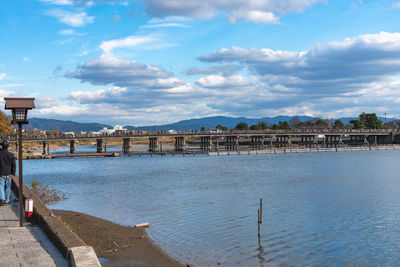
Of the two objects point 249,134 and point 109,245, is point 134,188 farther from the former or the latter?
point 249,134

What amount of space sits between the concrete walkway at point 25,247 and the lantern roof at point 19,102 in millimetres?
4449

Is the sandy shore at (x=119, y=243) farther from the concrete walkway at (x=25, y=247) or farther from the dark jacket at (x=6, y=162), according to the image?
the dark jacket at (x=6, y=162)

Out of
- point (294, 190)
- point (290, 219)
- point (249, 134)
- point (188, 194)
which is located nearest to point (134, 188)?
point (188, 194)

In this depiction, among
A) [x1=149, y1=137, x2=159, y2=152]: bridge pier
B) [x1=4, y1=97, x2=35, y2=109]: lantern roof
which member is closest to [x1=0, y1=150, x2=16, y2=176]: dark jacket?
[x1=4, y1=97, x2=35, y2=109]: lantern roof

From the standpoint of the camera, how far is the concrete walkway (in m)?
10.4

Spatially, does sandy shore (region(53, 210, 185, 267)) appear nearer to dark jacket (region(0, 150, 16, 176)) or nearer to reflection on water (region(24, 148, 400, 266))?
reflection on water (region(24, 148, 400, 266))

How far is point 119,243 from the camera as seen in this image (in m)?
16.8

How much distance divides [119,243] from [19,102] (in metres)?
7.21

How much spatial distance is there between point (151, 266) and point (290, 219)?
37.0 ft

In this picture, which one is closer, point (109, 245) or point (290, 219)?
point (109, 245)

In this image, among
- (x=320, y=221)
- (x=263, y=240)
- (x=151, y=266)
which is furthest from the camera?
(x=320, y=221)

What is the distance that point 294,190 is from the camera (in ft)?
118

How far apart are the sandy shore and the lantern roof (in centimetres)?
616

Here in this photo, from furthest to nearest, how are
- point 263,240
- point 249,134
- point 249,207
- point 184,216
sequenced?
point 249,134 < point 249,207 < point 184,216 < point 263,240
